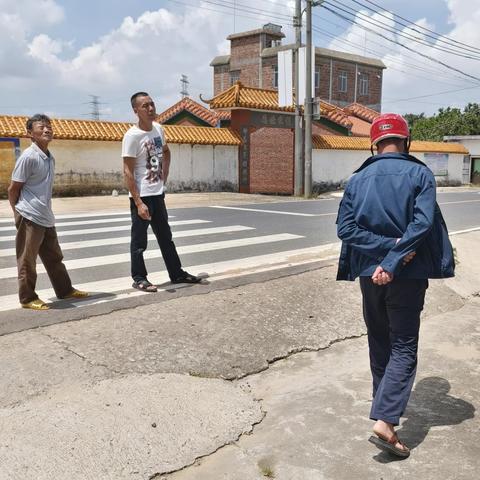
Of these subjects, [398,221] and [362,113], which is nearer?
[398,221]

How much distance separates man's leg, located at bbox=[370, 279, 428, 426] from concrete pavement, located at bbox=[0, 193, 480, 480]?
24 centimetres

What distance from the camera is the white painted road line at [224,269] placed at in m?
5.35

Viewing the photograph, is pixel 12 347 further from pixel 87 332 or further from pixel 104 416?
pixel 104 416

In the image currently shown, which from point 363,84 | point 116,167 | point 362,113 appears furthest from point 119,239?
point 363,84

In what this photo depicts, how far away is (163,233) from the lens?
5.64 metres

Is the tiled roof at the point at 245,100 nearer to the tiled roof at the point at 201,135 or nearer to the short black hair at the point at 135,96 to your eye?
the tiled roof at the point at 201,135

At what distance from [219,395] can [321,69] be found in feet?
136

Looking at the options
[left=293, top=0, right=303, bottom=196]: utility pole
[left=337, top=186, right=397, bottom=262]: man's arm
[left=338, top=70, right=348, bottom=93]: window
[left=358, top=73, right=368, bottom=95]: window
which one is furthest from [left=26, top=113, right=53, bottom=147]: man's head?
[left=358, top=73, right=368, bottom=95]: window

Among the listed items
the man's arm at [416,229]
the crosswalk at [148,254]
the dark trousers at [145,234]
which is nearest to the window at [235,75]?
the crosswalk at [148,254]

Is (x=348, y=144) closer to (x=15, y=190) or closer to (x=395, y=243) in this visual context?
(x=15, y=190)

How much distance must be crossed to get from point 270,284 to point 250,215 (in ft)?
25.7

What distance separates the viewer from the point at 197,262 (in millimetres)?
7422

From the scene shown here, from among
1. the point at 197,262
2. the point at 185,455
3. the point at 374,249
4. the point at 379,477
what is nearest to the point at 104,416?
the point at 185,455

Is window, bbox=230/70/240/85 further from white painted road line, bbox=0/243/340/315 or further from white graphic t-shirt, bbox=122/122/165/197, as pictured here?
white graphic t-shirt, bbox=122/122/165/197
